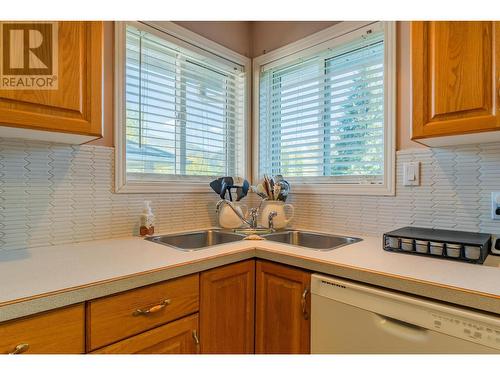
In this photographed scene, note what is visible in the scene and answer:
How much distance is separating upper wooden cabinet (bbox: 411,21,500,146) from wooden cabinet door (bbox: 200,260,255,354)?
0.90 metres

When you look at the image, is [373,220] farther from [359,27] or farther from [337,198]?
[359,27]

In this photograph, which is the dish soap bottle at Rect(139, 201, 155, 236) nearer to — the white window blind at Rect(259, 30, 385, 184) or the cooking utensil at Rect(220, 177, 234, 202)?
the cooking utensil at Rect(220, 177, 234, 202)

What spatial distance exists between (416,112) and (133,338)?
4.11ft

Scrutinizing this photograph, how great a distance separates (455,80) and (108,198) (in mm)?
1533

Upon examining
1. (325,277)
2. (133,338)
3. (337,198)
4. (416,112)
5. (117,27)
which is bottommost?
(133,338)

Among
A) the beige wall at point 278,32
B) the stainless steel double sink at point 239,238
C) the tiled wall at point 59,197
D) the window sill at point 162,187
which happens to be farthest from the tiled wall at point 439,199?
the tiled wall at point 59,197

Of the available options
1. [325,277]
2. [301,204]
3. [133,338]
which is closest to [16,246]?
[133,338]

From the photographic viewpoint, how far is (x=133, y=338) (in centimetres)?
89

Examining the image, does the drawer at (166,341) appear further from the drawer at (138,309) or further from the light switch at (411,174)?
the light switch at (411,174)

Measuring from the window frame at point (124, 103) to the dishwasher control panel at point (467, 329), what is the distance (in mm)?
1360

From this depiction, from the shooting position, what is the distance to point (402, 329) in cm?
89

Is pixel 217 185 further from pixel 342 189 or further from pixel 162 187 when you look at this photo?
pixel 342 189

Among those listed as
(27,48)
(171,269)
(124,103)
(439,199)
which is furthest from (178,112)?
(439,199)

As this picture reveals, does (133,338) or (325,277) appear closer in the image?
(133,338)
